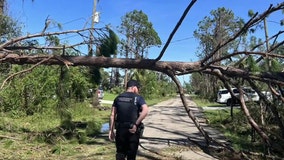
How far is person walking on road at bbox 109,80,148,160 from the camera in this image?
6.58 meters

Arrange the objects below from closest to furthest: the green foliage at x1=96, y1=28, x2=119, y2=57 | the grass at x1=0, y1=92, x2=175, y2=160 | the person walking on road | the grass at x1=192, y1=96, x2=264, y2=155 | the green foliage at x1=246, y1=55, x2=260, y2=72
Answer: the person walking on road < the grass at x1=0, y1=92, x2=175, y2=160 < the green foliage at x1=246, y1=55, x2=260, y2=72 < the green foliage at x1=96, y1=28, x2=119, y2=57 < the grass at x1=192, y1=96, x2=264, y2=155

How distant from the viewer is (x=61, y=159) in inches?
307

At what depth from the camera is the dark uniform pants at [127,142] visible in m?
6.58

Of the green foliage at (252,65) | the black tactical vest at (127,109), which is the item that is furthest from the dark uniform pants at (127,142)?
the green foliage at (252,65)

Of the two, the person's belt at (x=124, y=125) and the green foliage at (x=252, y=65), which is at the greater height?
the green foliage at (x=252, y=65)

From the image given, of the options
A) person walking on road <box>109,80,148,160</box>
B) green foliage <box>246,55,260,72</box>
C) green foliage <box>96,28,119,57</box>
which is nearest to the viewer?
person walking on road <box>109,80,148,160</box>

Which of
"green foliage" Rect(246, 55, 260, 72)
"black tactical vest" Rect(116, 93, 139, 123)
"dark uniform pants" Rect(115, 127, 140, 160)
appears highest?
"green foliage" Rect(246, 55, 260, 72)

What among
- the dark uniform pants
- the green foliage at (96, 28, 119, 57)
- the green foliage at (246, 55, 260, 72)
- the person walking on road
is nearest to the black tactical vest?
the person walking on road

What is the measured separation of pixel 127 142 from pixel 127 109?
1.85 ft

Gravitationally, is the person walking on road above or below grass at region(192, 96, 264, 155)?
above

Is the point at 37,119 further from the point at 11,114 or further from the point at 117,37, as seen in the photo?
the point at 117,37

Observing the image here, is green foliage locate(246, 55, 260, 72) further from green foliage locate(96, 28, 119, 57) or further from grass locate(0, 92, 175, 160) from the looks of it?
grass locate(0, 92, 175, 160)

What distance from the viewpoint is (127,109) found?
6.62 meters

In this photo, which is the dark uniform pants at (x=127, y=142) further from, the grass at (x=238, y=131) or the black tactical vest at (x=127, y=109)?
the grass at (x=238, y=131)
